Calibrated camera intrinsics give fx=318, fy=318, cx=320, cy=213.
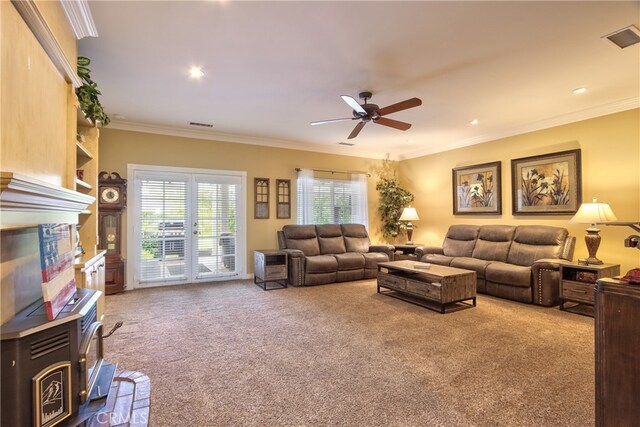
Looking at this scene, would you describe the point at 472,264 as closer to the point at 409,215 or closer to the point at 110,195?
the point at 409,215

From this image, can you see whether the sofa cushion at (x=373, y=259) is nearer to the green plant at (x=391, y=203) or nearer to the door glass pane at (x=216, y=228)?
the green plant at (x=391, y=203)

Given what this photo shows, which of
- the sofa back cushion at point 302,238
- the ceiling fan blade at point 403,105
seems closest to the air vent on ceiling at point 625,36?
the ceiling fan blade at point 403,105

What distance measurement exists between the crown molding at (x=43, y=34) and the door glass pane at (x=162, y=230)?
130 inches

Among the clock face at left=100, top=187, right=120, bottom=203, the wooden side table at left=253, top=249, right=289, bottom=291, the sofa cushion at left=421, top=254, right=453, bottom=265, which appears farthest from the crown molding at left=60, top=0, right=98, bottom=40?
the sofa cushion at left=421, top=254, right=453, bottom=265

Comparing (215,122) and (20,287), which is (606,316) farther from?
(215,122)

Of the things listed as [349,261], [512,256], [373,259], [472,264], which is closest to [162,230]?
[349,261]

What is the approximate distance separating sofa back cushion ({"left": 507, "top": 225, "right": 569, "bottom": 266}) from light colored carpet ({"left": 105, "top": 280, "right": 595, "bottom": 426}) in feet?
2.83

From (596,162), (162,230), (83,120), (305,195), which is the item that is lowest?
(162,230)

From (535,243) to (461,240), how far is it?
Result: 3.94 ft

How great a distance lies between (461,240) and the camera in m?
5.74

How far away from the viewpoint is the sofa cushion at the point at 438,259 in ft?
17.1

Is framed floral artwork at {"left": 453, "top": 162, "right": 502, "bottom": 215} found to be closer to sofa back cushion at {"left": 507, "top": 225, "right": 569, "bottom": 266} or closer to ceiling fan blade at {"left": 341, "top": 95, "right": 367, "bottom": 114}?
sofa back cushion at {"left": 507, "top": 225, "right": 569, "bottom": 266}

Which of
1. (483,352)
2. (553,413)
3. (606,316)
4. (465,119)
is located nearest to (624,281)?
(606,316)

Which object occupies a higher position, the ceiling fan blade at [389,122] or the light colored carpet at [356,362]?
the ceiling fan blade at [389,122]
